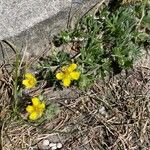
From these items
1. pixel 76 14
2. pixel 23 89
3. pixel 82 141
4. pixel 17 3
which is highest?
pixel 17 3

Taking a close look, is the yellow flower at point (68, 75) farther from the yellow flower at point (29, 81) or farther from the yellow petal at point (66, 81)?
the yellow flower at point (29, 81)

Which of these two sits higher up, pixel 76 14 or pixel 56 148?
pixel 76 14

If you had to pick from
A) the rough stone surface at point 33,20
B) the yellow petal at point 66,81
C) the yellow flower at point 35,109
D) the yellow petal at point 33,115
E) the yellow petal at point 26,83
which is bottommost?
the yellow petal at point 33,115

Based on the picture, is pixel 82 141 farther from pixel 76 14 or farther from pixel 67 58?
pixel 76 14

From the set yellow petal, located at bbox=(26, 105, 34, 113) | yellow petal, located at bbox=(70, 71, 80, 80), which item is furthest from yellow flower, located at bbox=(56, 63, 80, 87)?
yellow petal, located at bbox=(26, 105, 34, 113)

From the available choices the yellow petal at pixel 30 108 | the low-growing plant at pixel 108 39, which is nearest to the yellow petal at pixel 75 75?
the low-growing plant at pixel 108 39

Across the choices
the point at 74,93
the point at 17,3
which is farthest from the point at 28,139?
the point at 17,3

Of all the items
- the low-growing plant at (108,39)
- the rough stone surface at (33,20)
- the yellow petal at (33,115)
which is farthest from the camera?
the low-growing plant at (108,39)

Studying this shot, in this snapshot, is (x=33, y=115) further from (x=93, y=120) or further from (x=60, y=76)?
(x=93, y=120)
